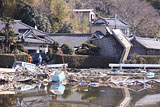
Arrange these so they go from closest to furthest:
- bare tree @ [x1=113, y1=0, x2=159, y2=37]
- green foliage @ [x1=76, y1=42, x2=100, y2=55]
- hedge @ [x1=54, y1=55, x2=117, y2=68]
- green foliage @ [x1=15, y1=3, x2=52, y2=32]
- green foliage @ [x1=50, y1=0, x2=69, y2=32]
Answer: hedge @ [x1=54, y1=55, x2=117, y2=68] → green foliage @ [x1=76, y1=42, x2=100, y2=55] → green foliage @ [x1=15, y1=3, x2=52, y2=32] → green foliage @ [x1=50, y1=0, x2=69, y2=32] → bare tree @ [x1=113, y1=0, x2=159, y2=37]

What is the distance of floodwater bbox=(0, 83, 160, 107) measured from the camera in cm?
1597

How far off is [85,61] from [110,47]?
12.6ft

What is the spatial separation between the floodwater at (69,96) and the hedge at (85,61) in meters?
11.4

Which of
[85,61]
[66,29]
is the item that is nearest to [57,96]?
[85,61]

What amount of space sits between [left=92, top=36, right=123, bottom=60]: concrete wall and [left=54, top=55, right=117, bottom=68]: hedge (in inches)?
39.5

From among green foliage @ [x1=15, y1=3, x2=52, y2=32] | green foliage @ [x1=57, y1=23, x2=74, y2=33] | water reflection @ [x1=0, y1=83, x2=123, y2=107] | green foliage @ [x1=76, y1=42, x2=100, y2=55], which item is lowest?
water reflection @ [x1=0, y1=83, x2=123, y2=107]

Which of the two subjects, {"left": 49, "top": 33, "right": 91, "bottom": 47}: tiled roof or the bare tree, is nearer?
{"left": 49, "top": 33, "right": 91, "bottom": 47}: tiled roof

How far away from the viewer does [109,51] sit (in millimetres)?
36000

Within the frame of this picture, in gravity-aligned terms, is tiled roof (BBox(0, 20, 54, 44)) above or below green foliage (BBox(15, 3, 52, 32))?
below

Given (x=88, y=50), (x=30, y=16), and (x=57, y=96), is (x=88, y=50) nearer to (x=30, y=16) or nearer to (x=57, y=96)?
(x=30, y=16)

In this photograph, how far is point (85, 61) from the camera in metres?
34.1

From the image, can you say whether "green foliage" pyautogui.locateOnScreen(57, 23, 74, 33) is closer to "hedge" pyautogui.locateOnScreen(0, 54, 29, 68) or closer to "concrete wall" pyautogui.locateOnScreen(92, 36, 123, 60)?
"concrete wall" pyautogui.locateOnScreen(92, 36, 123, 60)

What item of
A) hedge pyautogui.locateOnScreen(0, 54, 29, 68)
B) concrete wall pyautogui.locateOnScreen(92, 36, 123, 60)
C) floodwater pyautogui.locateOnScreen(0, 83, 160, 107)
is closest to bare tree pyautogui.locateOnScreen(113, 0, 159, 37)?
concrete wall pyautogui.locateOnScreen(92, 36, 123, 60)

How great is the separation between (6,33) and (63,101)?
18944 millimetres
